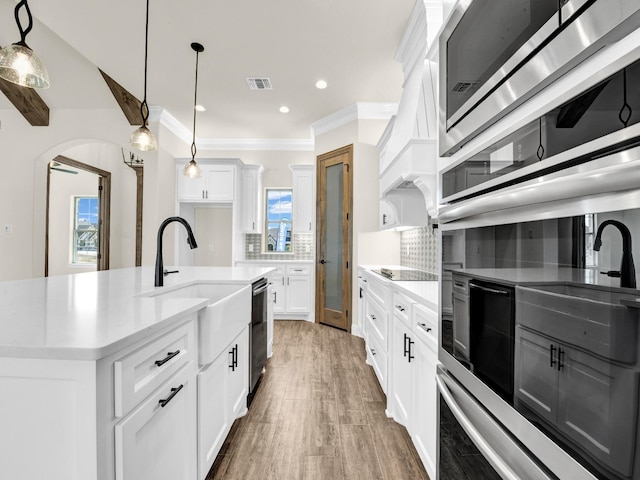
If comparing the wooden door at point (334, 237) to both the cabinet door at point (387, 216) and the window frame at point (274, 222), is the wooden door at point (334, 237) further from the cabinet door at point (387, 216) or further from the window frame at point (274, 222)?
the window frame at point (274, 222)

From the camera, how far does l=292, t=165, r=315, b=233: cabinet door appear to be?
5.22 meters

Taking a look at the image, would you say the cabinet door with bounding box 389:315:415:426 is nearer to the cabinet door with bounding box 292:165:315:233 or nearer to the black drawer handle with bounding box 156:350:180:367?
the black drawer handle with bounding box 156:350:180:367

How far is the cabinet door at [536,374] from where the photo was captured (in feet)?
1.92

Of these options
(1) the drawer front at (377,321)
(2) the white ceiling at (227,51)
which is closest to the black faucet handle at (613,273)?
(1) the drawer front at (377,321)

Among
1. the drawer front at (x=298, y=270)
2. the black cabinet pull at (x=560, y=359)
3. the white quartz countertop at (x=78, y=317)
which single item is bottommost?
the drawer front at (x=298, y=270)

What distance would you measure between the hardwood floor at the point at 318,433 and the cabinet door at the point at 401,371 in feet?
0.54

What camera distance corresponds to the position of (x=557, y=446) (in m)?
0.56

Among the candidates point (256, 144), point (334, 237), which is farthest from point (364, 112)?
point (256, 144)

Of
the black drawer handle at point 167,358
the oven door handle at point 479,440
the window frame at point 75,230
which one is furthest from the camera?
the window frame at point 75,230

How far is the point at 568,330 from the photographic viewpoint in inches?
21.5

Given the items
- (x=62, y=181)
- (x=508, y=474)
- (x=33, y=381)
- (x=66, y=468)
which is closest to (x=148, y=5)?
(x=33, y=381)

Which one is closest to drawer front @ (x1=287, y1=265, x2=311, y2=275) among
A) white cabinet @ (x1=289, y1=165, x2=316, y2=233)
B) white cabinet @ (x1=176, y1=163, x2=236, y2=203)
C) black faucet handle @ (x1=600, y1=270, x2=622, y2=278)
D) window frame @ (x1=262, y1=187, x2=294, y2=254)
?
white cabinet @ (x1=289, y1=165, x2=316, y2=233)

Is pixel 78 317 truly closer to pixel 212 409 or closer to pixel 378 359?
pixel 212 409

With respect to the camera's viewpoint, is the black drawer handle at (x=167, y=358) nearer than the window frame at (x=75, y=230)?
Yes
